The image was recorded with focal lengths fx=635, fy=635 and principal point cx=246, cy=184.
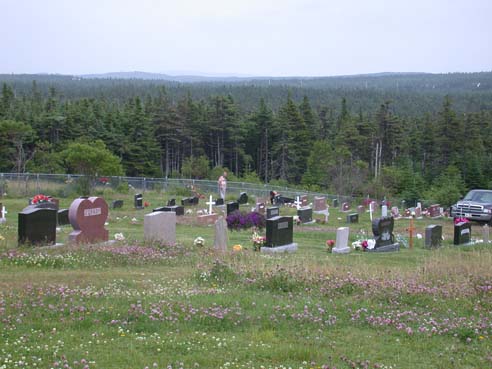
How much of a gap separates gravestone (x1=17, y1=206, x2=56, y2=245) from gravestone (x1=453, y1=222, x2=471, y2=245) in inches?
538

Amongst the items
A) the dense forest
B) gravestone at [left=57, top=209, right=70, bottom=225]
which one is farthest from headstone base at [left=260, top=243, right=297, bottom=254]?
the dense forest

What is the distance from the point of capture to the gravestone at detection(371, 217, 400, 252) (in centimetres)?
1958

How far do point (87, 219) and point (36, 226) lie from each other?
1510 mm

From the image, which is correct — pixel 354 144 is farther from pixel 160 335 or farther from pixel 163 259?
pixel 160 335

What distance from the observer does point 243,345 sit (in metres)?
7.21

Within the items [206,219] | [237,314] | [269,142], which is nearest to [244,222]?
[206,219]

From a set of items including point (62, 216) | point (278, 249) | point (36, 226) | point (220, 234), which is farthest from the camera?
point (62, 216)

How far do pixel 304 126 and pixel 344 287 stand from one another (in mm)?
70229

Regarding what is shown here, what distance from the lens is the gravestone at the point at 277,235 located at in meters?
17.4

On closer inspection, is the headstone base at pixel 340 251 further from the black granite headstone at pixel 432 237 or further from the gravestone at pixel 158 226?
the gravestone at pixel 158 226

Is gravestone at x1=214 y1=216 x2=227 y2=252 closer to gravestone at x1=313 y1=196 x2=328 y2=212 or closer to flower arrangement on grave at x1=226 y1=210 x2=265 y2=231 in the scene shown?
flower arrangement on grave at x1=226 y1=210 x2=265 y2=231

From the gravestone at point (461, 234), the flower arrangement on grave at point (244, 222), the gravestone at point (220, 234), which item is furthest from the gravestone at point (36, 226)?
the gravestone at point (461, 234)

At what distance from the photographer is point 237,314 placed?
27.3ft

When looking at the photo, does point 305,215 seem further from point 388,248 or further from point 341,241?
point 341,241
